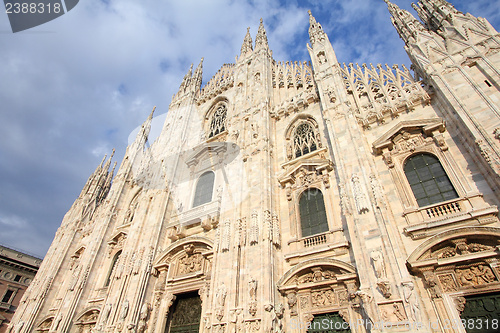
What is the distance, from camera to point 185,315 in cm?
1252

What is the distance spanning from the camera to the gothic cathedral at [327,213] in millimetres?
7941

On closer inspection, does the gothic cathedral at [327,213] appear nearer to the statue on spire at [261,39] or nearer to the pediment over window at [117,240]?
the pediment over window at [117,240]

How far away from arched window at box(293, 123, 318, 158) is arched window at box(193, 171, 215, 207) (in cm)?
533

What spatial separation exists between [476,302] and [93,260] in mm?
19088

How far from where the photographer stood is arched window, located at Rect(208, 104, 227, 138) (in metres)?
19.9

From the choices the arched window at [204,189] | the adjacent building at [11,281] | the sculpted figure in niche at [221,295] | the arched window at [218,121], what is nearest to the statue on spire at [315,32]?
the arched window at [218,121]

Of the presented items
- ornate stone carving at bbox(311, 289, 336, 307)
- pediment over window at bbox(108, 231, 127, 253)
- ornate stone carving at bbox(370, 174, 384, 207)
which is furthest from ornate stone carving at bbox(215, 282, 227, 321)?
pediment over window at bbox(108, 231, 127, 253)

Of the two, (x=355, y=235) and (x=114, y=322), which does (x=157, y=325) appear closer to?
(x=114, y=322)

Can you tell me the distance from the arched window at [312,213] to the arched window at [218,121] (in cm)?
968

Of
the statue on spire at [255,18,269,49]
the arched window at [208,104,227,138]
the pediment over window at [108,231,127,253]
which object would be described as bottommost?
the pediment over window at [108,231,127,253]

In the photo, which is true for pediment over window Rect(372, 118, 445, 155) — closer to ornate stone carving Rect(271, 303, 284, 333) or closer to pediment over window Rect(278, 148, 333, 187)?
pediment over window Rect(278, 148, 333, 187)

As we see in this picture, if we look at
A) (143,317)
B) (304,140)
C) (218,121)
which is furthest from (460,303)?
(218,121)

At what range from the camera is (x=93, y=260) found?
17.6 metres

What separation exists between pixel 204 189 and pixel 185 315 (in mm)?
6596
